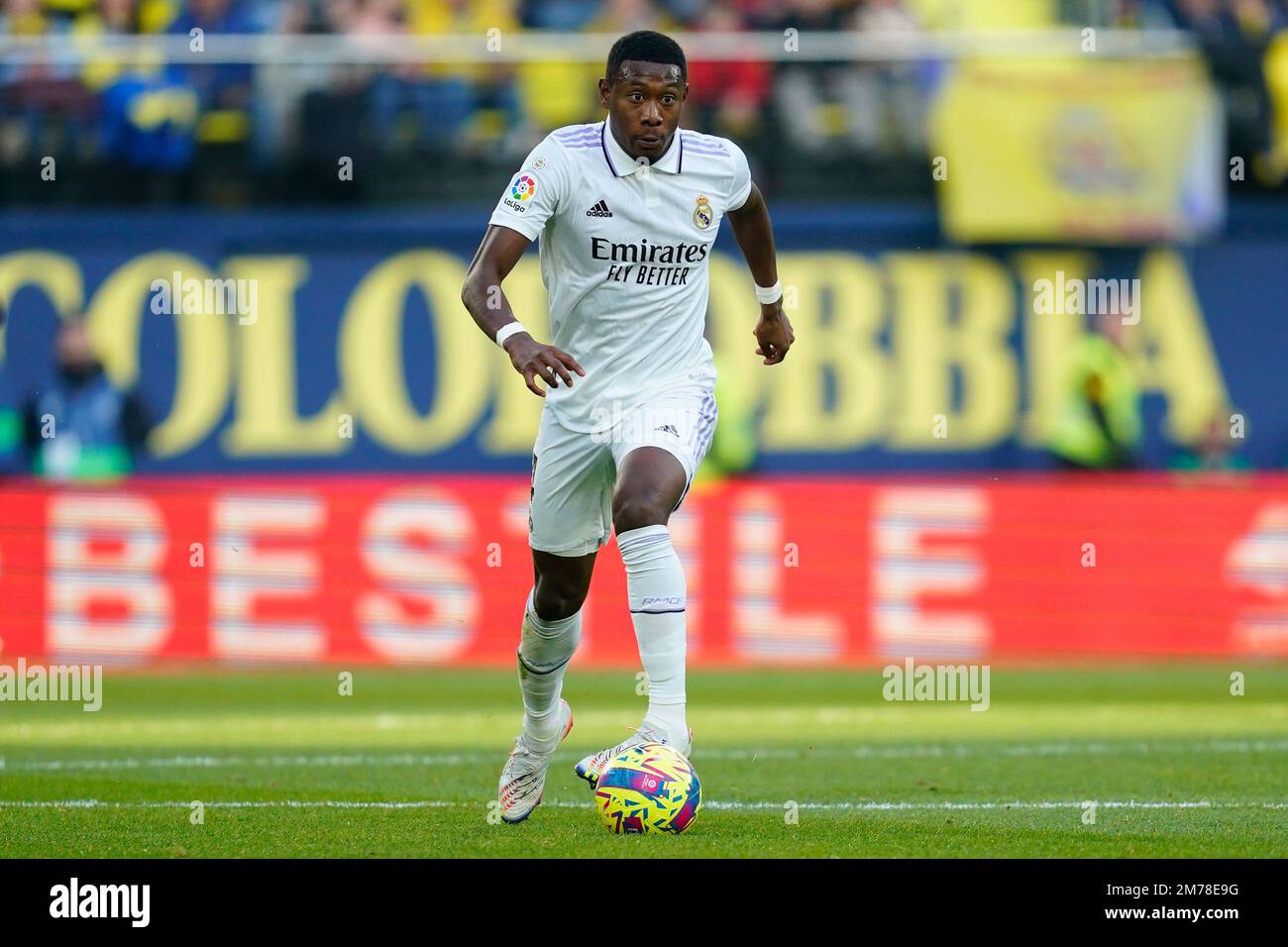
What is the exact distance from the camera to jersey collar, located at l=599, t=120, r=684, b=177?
703 centimetres

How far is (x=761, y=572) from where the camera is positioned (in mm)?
14555

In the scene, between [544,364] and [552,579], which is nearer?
[544,364]

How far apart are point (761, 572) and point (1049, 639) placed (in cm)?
207

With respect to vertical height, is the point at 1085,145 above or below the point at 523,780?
above

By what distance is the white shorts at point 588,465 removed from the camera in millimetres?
7016

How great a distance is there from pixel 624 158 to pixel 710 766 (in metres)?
3.22

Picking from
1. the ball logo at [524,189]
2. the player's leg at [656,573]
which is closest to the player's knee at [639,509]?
the player's leg at [656,573]

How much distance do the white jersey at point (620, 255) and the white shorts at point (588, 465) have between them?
0.05 meters

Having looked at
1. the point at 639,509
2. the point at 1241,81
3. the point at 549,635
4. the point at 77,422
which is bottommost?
the point at 549,635

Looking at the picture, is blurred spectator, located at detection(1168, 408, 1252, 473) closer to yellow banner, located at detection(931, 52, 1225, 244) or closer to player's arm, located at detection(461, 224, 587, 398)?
yellow banner, located at detection(931, 52, 1225, 244)

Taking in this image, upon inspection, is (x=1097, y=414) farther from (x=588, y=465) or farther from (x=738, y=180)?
(x=588, y=465)

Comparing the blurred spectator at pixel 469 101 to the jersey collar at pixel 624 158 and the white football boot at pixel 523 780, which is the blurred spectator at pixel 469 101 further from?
the white football boot at pixel 523 780

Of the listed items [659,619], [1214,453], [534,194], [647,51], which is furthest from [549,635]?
[1214,453]

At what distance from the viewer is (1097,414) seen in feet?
53.8
